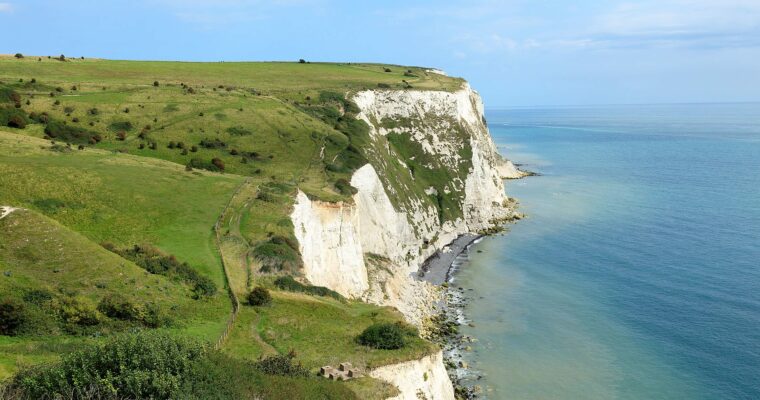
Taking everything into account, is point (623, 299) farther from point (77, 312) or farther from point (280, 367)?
point (77, 312)

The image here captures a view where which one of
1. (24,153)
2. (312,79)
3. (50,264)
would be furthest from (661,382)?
(312,79)

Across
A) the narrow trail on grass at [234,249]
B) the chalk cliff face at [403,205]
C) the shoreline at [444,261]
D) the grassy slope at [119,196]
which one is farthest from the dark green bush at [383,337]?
the shoreline at [444,261]

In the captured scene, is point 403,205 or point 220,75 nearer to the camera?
point 403,205

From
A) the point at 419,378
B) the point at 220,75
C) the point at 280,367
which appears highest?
the point at 220,75

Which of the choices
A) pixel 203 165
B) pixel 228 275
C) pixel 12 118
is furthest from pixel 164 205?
pixel 12 118

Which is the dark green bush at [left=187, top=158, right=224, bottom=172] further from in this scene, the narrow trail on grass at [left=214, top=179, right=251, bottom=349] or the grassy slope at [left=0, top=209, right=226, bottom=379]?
the grassy slope at [left=0, top=209, right=226, bottom=379]

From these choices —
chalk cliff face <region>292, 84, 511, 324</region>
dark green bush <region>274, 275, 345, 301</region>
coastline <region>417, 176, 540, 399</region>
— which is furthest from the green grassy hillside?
coastline <region>417, 176, 540, 399</region>

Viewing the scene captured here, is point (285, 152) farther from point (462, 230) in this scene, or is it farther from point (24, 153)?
point (462, 230)
